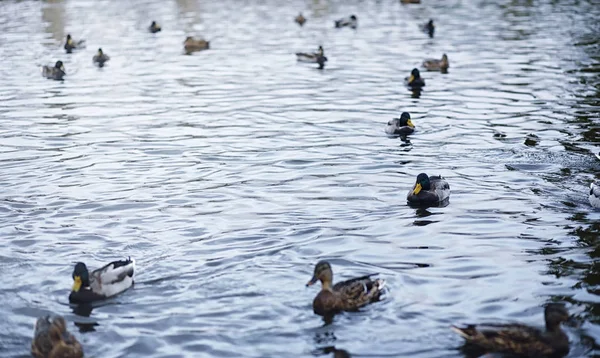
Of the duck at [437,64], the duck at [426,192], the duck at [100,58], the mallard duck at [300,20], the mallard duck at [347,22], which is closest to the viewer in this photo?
the duck at [426,192]

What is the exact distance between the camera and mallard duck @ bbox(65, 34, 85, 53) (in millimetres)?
46562

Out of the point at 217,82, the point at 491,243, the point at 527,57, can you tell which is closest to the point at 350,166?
the point at 491,243

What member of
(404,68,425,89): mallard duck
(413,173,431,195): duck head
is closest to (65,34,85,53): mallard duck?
(404,68,425,89): mallard duck

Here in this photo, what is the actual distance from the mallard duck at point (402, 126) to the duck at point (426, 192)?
21.8 feet

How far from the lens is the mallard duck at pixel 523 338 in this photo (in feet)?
41.1

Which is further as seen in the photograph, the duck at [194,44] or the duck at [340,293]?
the duck at [194,44]

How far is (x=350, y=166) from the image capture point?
23609 millimetres

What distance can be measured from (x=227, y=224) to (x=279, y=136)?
882 centimetres

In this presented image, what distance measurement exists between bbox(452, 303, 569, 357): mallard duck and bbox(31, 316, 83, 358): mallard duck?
499 centimetres

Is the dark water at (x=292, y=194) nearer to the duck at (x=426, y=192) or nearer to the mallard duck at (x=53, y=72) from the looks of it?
the mallard duck at (x=53, y=72)

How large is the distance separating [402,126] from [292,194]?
22.1 feet

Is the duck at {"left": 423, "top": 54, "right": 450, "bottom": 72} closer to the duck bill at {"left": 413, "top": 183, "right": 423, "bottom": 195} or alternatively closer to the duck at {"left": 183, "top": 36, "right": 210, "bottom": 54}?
the duck at {"left": 183, "top": 36, "right": 210, "bottom": 54}

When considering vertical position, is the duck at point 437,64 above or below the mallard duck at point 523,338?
below

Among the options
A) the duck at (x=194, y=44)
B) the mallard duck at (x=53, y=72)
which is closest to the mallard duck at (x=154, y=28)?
the duck at (x=194, y=44)
